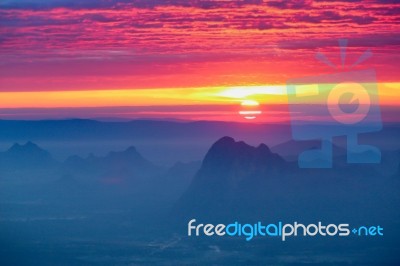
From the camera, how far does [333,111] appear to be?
17.9ft

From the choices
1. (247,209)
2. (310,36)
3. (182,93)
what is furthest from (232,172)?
(310,36)

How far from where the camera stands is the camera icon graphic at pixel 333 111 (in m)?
5.43

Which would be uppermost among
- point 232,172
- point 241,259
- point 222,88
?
point 222,88

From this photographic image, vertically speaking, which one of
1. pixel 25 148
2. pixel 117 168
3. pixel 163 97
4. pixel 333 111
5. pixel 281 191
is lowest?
pixel 281 191

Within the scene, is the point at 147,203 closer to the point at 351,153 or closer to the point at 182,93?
the point at 182,93

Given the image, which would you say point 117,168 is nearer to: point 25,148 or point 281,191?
point 25,148

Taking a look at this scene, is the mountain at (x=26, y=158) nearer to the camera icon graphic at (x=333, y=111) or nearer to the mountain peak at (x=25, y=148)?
the mountain peak at (x=25, y=148)

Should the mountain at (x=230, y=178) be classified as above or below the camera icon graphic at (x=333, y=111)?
below

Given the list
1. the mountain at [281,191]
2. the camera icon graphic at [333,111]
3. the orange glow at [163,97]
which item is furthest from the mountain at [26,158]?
the camera icon graphic at [333,111]

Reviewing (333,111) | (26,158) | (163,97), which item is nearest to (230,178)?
(163,97)

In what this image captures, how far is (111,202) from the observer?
5.45 meters

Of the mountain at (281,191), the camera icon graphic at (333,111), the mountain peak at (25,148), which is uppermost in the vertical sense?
the camera icon graphic at (333,111)

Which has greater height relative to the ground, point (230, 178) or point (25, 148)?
point (25, 148)

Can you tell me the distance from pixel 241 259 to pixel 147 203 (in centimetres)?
69
